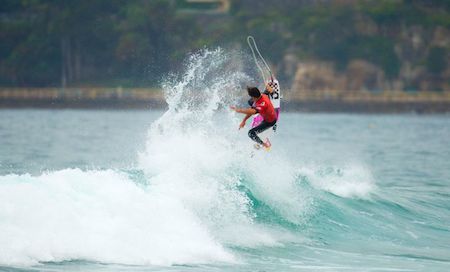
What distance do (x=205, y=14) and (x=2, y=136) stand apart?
2292 inches

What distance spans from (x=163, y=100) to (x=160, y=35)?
20.5 ft

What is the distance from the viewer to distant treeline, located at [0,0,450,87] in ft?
288

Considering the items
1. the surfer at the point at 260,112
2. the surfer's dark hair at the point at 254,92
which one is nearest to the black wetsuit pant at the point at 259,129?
the surfer at the point at 260,112

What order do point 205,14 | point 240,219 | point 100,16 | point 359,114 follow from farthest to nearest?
point 205,14 < point 100,16 < point 359,114 < point 240,219

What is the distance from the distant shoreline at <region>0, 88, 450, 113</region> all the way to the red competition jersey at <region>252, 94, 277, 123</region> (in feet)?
203

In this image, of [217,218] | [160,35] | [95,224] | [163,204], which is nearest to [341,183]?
[217,218]

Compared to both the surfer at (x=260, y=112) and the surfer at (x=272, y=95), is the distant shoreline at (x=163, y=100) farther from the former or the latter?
the surfer at (x=260, y=112)

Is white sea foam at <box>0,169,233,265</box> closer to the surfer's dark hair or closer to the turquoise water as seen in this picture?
the turquoise water

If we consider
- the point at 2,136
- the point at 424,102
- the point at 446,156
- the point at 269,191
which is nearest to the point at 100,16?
the point at 424,102

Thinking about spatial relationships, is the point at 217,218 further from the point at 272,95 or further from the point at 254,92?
the point at 272,95

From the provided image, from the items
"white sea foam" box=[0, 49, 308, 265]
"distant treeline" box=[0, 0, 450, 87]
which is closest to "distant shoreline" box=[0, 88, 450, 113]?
"distant treeline" box=[0, 0, 450, 87]

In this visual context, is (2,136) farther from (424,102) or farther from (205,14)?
(205,14)

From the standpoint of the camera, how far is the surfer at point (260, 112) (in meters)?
18.1

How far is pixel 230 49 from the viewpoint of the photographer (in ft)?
277
